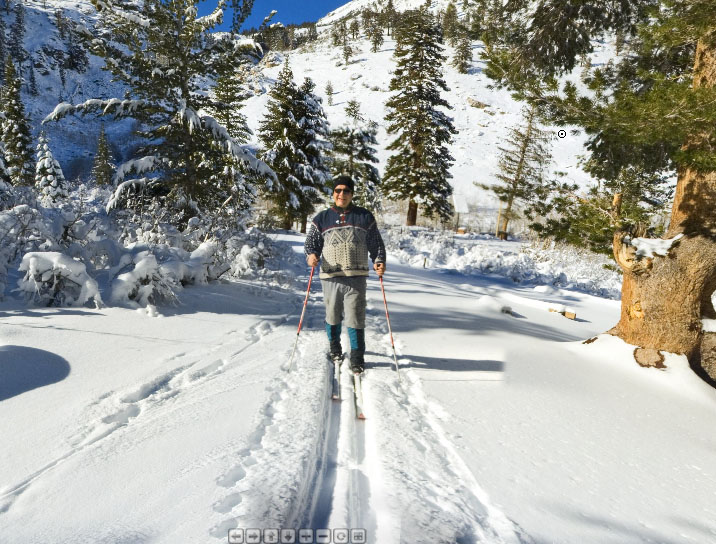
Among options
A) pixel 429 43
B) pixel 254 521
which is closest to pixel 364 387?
pixel 254 521

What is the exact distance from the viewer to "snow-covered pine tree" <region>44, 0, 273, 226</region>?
351 inches

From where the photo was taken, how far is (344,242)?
394 cm

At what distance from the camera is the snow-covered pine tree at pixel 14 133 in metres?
30.7

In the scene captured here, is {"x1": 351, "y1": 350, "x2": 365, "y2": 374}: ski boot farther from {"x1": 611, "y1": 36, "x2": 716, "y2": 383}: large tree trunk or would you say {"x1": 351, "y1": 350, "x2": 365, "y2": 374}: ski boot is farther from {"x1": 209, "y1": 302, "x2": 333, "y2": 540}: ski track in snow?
{"x1": 611, "y1": 36, "x2": 716, "y2": 383}: large tree trunk

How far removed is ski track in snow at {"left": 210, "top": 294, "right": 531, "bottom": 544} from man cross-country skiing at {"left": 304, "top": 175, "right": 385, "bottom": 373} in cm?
88

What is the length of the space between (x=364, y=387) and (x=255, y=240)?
678 centimetres

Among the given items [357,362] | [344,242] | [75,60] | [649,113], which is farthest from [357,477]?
[75,60]

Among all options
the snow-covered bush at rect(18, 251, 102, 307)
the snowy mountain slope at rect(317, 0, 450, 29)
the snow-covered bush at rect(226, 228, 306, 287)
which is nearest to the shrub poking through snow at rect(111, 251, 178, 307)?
the snow-covered bush at rect(18, 251, 102, 307)

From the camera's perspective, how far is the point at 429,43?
2202cm

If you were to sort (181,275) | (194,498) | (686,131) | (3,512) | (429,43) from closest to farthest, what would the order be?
(3,512)
(194,498)
(686,131)
(181,275)
(429,43)

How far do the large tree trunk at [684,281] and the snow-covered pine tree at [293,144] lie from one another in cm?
1682

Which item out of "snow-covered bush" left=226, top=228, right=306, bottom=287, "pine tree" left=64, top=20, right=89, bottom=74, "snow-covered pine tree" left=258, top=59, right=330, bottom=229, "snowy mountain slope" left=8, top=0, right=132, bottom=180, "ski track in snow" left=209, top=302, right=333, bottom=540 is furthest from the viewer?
"pine tree" left=64, top=20, right=89, bottom=74

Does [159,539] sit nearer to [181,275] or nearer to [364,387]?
[364,387]

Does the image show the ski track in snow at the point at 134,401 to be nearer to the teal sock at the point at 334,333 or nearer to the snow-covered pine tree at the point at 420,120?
the teal sock at the point at 334,333
